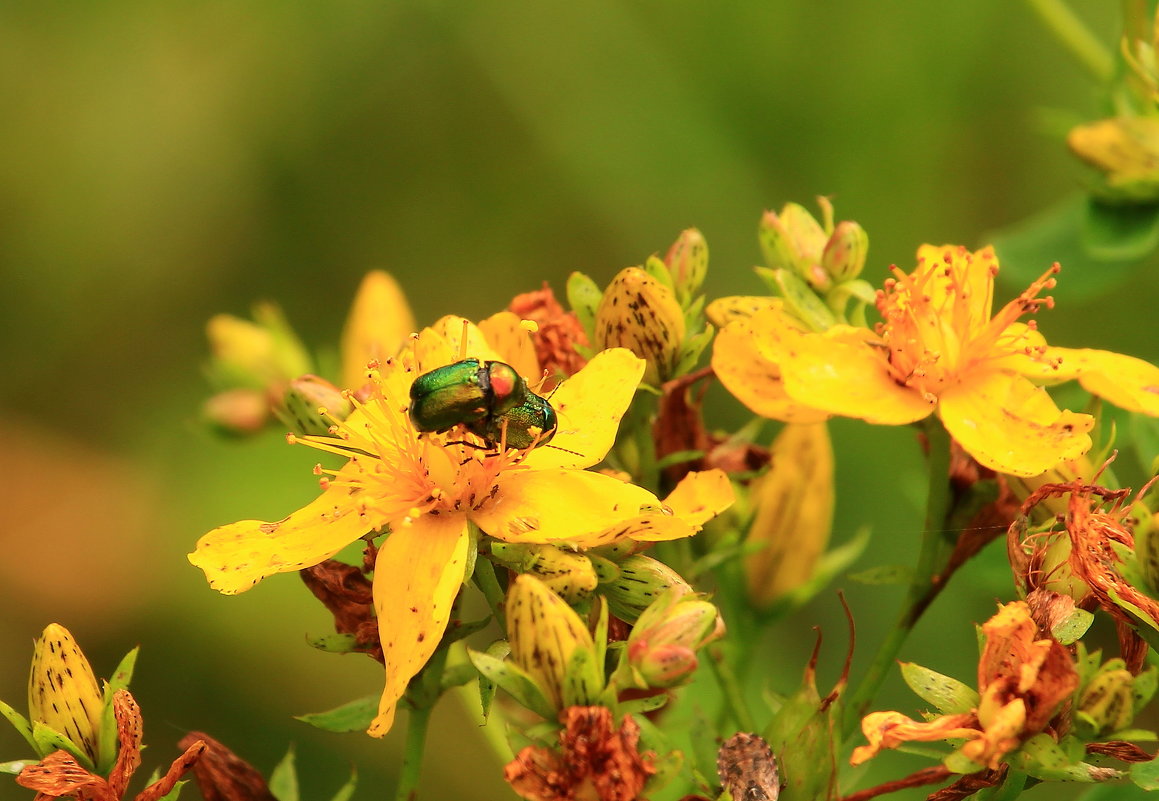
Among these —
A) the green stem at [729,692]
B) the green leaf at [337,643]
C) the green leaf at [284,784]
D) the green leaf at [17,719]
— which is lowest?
the green stem at [729,692]

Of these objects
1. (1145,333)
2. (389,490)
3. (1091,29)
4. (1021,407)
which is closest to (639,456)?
(389,490)

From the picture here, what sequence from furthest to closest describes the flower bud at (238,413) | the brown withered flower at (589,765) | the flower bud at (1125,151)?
the flower bud at (238,413), the flower bud at (1125,151), the brown withered flower at (589,765)

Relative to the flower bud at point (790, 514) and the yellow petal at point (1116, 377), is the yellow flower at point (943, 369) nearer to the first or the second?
the yellow petal at point (1116, 377)

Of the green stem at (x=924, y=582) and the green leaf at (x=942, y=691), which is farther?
the green stem at (x=924, y=582)

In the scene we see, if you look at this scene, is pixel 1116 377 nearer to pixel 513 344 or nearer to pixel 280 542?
pixel 513 344

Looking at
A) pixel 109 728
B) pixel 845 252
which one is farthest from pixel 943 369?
pixel 109 728

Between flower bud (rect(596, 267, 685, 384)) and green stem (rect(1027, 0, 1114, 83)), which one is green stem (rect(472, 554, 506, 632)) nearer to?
flower bud (rect(596, 267, 685, 384))

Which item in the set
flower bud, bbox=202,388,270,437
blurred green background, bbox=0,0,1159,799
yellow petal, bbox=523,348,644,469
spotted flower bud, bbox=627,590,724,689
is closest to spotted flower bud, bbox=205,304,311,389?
flower bud, bbox=202,388,270,437

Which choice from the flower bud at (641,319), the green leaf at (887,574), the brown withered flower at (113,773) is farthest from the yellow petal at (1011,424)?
the brown withered flower at (113,773)
